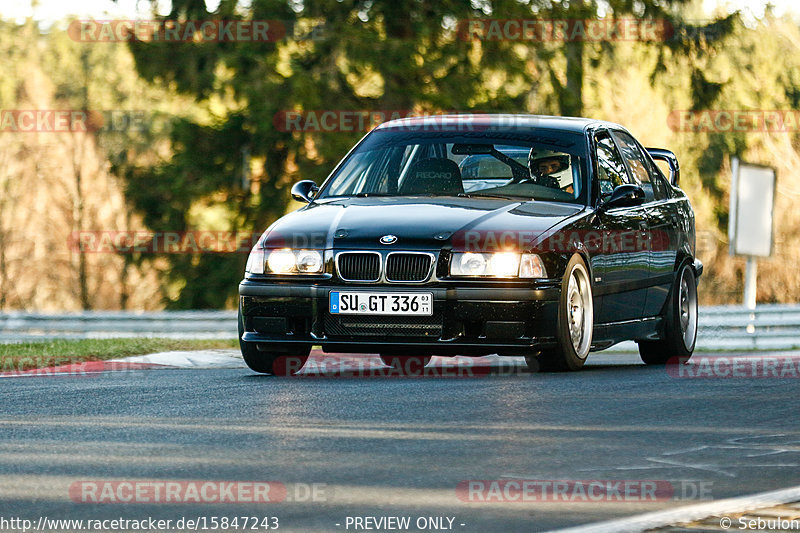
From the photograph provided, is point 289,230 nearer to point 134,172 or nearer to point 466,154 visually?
point 466,154

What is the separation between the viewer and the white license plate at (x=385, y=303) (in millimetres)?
9438

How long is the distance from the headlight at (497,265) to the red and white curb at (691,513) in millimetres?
3909

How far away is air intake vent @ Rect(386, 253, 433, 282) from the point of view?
945 cm

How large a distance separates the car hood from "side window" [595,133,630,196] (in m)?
0.85

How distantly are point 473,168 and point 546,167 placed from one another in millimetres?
544

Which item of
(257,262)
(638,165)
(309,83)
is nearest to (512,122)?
(638,165)

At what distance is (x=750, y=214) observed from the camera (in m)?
24.8

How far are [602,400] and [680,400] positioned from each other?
21.1 inches

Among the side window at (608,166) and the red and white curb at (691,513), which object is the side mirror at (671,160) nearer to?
the side window at (608,166)

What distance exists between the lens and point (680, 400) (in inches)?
344
